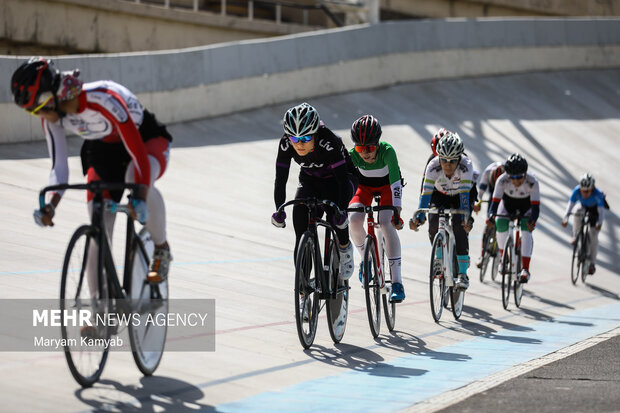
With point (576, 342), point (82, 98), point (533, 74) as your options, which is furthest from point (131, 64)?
point (533, 74)

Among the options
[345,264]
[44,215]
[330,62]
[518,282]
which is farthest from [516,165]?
[330,62]

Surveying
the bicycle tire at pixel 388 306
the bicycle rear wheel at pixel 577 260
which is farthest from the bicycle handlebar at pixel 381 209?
the bicycle rear wheel at pixel 577 260

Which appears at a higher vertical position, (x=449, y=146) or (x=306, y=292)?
(x=449, y=146)

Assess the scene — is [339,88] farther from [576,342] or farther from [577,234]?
[576,342]

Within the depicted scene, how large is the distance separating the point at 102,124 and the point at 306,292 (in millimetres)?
2092

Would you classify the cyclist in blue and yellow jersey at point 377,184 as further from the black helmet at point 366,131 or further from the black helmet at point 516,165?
the black helmet at point 516,165

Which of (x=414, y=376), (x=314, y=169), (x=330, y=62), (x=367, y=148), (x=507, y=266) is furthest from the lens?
(x=330, y=62)

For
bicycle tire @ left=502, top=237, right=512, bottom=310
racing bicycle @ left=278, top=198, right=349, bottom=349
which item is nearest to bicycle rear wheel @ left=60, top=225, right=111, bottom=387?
racing bicycle @ left=278, top=198, right=349, bottom=349

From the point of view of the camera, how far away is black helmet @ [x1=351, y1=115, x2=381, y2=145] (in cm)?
769

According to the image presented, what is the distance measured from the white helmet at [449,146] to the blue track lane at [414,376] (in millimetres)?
1640

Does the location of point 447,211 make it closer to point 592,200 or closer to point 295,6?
point 592,200

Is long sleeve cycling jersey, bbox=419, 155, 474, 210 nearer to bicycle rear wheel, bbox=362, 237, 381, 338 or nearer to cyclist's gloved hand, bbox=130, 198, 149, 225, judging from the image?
bicycle rear wheel, bbox=362, 237, 381, 338

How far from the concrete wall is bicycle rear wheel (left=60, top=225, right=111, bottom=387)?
9106mm

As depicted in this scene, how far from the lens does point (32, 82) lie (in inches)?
192
